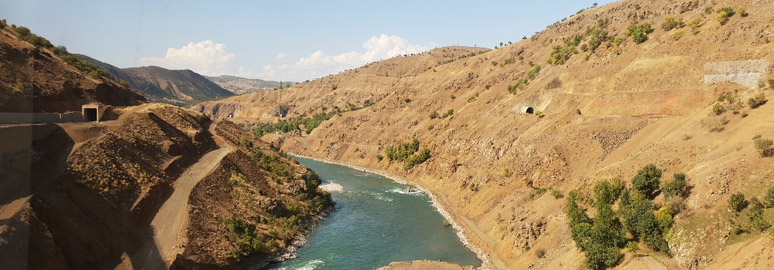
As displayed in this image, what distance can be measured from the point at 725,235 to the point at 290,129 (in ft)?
434

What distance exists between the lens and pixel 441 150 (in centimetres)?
8719

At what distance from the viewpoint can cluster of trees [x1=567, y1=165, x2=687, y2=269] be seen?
33469 mm

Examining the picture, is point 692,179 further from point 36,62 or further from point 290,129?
point 290,129

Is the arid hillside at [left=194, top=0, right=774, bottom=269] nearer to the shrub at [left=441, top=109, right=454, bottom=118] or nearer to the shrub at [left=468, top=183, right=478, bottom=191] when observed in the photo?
the shrub at [left=468, top=183, right=478, bottom=191]

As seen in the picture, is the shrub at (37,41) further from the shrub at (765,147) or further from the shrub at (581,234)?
the shrub at (765,147)

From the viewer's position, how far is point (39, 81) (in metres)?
49.9

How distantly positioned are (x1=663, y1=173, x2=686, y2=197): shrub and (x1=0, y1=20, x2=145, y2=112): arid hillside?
2326 inches

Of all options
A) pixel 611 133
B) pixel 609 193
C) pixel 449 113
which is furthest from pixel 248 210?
pixel 449 113

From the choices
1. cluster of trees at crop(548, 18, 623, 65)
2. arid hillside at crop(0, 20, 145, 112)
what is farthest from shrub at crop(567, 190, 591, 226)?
arid hillside at crop(0, 20, 145, 112)

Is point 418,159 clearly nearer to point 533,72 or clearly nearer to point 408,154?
point 408,154

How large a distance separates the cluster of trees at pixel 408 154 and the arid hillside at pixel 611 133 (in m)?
0.75

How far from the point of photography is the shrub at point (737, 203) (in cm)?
2998

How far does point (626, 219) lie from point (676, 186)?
4.57 m

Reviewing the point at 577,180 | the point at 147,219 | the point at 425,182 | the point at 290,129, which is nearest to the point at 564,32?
the point at 425,182
